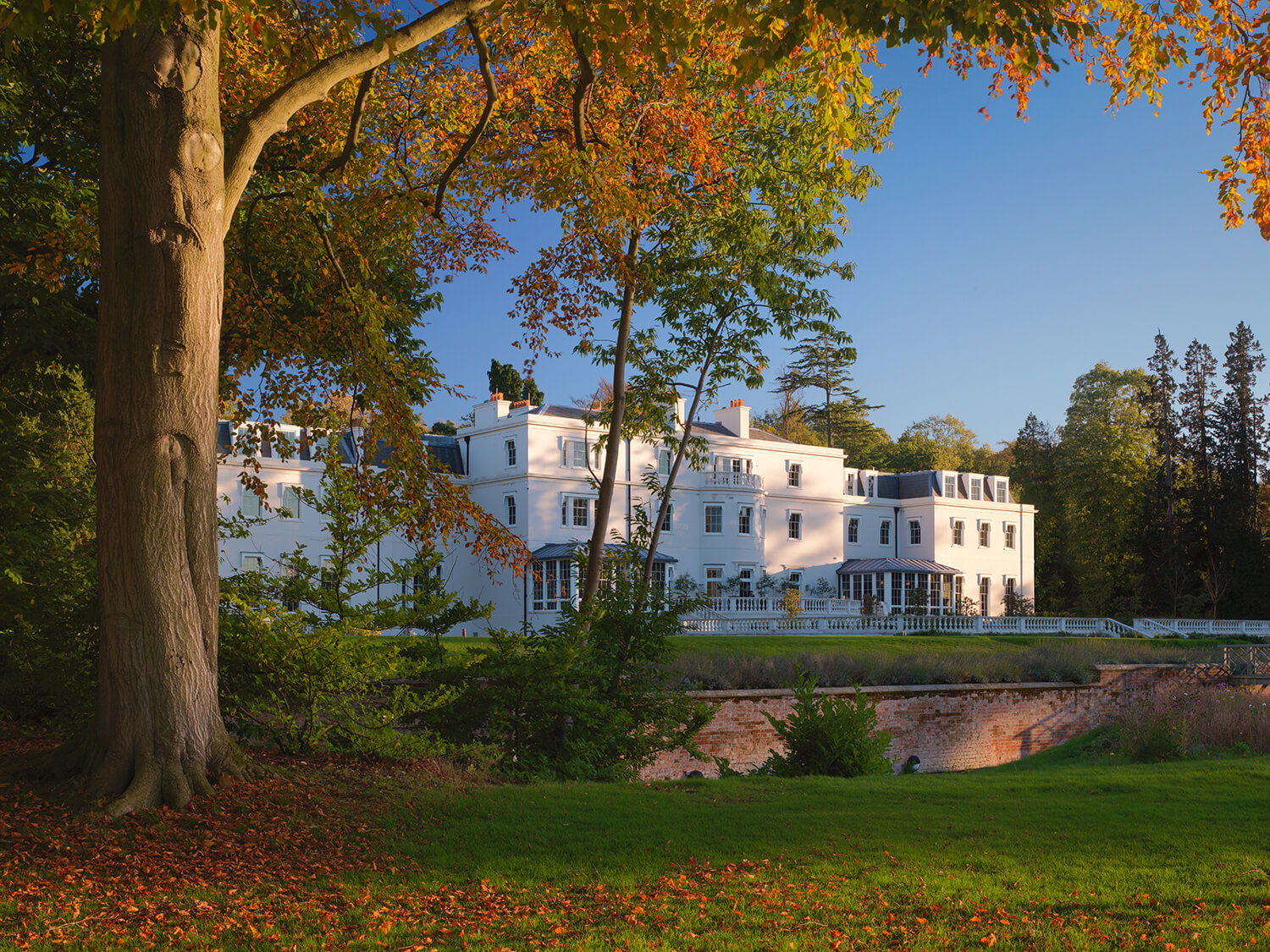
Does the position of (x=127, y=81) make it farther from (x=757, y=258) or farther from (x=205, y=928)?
(x=757, y=258)

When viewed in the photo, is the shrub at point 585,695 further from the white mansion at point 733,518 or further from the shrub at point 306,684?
the white mansion at point 733,518

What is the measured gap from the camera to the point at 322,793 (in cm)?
696

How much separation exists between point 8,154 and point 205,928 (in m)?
10.2

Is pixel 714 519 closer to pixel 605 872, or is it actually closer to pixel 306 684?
pixel 306 684

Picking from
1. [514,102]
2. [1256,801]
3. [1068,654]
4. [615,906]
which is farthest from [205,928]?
[1068,654]

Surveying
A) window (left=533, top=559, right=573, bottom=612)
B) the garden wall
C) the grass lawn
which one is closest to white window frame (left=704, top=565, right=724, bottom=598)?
window (left=533, top=559, right=573, bottom=612)

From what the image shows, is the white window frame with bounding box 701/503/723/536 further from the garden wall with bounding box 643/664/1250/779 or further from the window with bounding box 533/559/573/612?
the garden wall with bounding box 643/664/1250/779

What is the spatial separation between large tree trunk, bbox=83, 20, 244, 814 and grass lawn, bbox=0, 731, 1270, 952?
0.52m

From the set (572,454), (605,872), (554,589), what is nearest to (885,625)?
(554,589)

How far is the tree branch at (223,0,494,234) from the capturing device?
23.3 ft

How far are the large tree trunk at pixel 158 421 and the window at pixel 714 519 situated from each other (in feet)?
119

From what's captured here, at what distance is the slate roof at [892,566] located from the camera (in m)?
45.4

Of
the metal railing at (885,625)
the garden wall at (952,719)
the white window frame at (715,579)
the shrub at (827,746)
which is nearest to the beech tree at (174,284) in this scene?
the shrub at (827,746)

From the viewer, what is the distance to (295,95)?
7230 millimetres
